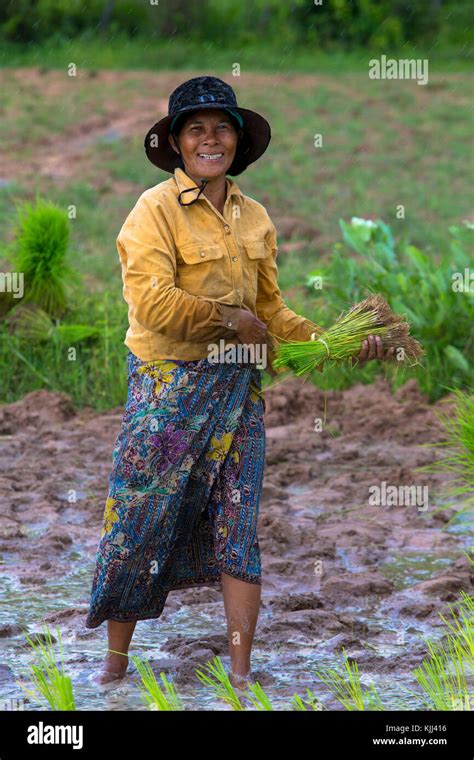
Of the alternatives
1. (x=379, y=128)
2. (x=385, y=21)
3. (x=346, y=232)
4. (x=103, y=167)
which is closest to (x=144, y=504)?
(x=346, y=232)

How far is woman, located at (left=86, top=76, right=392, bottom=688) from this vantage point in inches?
146

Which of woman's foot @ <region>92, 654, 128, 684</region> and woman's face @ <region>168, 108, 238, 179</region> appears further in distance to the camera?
woman's foot @ <region>92, 654, 128, 684</region>

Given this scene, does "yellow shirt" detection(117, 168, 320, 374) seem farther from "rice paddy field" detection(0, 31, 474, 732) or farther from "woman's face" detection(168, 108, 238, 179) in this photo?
"rice paddy field" detection(0, 31, 474, 732)

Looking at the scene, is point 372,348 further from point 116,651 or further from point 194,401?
point 116,651

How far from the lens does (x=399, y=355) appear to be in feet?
13.1

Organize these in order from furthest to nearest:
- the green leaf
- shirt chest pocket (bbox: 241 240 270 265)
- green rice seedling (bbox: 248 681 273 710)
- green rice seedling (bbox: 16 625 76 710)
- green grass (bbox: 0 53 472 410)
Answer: green grass (bbox: 0 53 472 410) < the green leaf < shirt chest pocket (bbox: 241 240 270 265) < green rice seedling (bbox: 16 625 76 710) < green rice seedling (bbox: 248 681 273 710)

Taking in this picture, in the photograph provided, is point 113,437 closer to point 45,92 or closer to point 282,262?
point 282,262

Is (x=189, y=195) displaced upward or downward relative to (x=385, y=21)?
A: downward

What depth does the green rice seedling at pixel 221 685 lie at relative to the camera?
11.4 ft

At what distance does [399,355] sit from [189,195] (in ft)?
2.67

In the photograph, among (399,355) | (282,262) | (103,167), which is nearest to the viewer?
(399,355)

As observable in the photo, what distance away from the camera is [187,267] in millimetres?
3734

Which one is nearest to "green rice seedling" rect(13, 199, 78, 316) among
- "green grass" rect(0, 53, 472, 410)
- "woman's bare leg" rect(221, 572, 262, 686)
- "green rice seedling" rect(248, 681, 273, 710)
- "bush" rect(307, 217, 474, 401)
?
"green grass" rect(0, 53, 472, 410)

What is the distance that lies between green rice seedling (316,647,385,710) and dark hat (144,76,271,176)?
5.00ft
